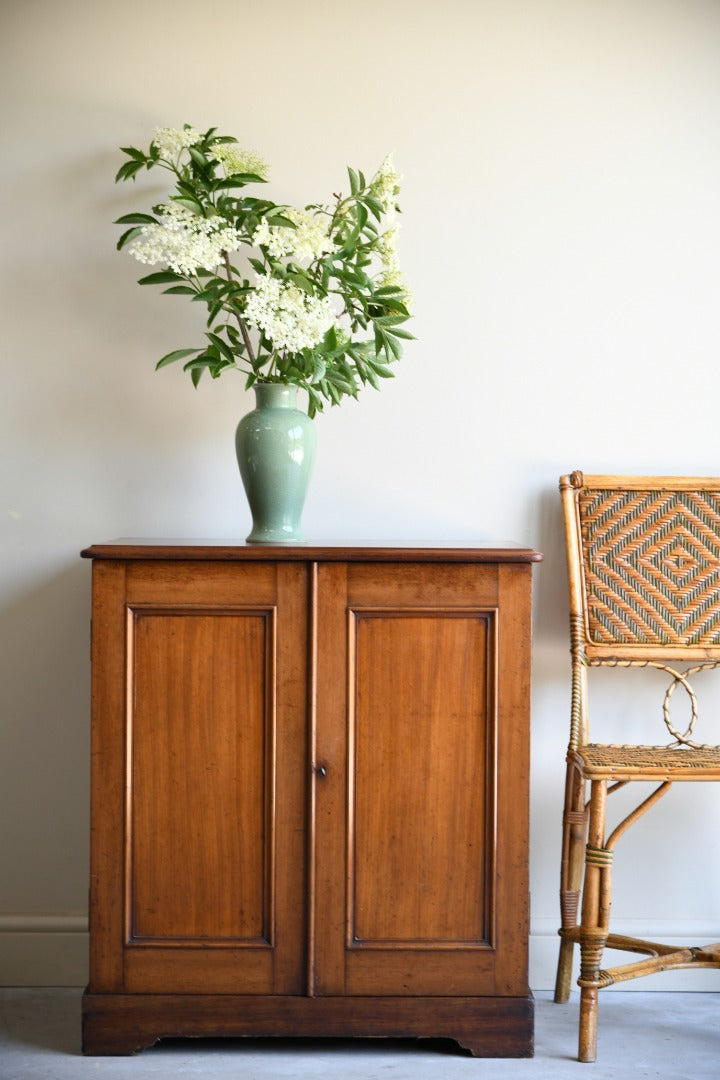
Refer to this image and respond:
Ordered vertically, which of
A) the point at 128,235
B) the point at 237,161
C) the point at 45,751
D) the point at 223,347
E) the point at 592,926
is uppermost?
the point at 237,161

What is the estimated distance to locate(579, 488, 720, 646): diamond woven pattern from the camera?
236 cm

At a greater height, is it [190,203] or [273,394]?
[190,203]

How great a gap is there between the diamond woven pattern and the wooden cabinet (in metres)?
0.39

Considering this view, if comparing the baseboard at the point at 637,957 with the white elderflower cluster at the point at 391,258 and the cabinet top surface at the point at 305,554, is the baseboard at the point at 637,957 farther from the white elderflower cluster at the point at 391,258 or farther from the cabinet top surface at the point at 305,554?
the white elderflower cluster at the point at 391,258

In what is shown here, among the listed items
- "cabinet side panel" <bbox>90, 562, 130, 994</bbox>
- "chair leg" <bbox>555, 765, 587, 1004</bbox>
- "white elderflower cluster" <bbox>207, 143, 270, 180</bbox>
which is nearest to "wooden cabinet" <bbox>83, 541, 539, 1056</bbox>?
"cabinet side panel" <bbox>90, 562, 130, 994</bbox>

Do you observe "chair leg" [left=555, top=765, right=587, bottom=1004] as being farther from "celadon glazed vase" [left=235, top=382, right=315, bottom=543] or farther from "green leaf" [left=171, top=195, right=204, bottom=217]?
"green leaf" [left=171, top=195, right=204, bottom=217]

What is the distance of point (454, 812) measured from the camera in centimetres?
205

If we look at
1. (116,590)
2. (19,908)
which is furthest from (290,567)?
(19,908)

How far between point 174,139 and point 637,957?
86.2 inches

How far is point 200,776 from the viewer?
2.04 meters

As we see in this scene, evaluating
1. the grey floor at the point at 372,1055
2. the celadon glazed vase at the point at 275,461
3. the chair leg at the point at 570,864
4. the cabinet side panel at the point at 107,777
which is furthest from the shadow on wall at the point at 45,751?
the chair leg at the point at 570,864

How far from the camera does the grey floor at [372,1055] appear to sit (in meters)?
1.99

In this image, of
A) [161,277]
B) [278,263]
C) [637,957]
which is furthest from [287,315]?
[637,957]

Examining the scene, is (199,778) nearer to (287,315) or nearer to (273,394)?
(273,394)
